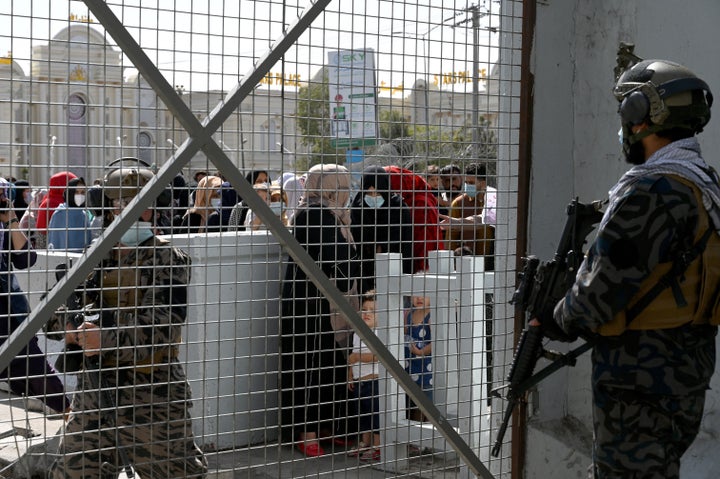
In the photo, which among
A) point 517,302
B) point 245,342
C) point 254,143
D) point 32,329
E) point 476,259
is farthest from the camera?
point 245,342

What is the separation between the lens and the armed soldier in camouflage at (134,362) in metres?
3.64

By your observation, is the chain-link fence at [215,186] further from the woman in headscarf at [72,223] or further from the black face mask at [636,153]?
the black face mask at [636,153]

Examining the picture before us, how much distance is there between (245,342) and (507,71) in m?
2.31

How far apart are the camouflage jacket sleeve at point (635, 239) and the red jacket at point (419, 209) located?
1030 millimetres

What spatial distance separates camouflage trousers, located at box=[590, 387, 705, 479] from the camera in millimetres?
3270

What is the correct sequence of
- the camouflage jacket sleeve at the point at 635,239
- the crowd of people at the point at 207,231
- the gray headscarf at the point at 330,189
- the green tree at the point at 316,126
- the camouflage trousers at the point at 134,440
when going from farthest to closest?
the gray headscarf at the point at 330,189
the green tree at the point at 316,126
the camouflage trousers at the point at 134,440
the crowd of people at the point at 207,231
the camouflage jacket sleeve at the point at 635,239

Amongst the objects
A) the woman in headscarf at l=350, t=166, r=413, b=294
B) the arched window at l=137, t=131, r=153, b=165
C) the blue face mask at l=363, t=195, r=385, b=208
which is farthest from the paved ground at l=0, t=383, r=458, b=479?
the arched window at l=137, t=131, r=153, b=165

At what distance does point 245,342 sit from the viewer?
5.73m

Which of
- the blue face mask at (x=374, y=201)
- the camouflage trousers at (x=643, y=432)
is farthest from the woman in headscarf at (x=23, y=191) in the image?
the camouflage trousers at (x=643, y=432)

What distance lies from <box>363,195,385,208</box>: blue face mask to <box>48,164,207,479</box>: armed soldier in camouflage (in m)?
0.86

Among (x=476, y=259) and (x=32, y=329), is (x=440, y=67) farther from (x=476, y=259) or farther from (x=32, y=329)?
(x=32, y=329)

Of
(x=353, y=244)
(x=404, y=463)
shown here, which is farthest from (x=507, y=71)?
(x=404, y=463)

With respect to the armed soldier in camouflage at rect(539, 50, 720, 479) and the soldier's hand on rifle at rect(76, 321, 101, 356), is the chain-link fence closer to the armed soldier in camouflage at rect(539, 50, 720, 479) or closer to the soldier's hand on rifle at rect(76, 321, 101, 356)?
the soldier's hand on rifle at rect(76, 321, 101, 356)

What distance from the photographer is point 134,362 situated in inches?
142
